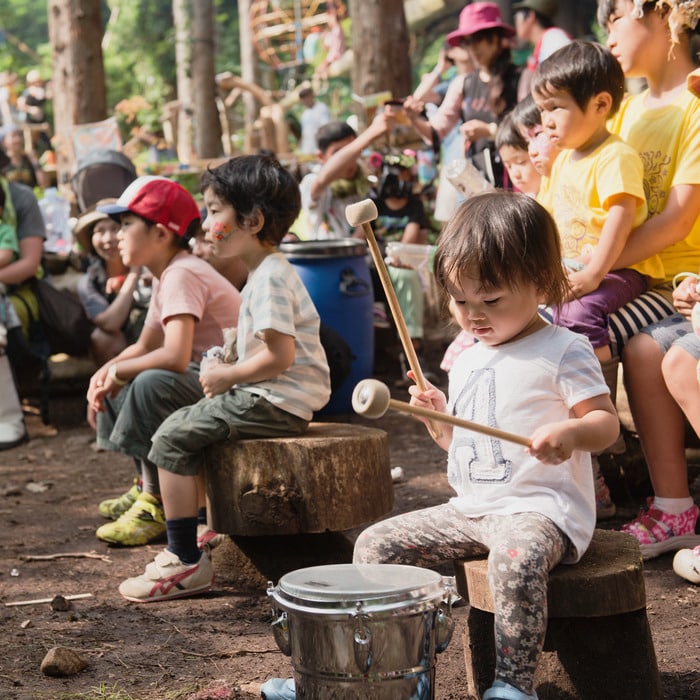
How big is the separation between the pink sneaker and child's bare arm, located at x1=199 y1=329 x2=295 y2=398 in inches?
49.9

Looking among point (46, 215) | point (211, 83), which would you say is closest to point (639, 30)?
point (46, 215)

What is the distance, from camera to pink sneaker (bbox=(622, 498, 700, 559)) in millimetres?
3609

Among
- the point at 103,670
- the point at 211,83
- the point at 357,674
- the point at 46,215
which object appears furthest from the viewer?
the point at 211,83

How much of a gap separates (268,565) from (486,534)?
1475mm

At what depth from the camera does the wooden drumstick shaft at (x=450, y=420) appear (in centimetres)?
212

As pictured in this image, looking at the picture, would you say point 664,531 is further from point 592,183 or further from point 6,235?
point 6,235

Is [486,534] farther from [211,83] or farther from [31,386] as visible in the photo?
[211,83]

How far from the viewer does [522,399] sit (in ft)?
8.11

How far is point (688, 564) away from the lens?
132 inches

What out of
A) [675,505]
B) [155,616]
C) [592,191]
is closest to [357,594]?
[155,616]

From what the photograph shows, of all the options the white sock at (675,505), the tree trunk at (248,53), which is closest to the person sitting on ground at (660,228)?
the white sock at (675,505)

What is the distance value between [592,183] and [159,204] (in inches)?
62.7

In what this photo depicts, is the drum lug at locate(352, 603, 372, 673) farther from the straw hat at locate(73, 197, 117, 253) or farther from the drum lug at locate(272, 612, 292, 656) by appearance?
the straw hat at locate(73, 197, 117, 253)

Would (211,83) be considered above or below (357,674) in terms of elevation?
above
